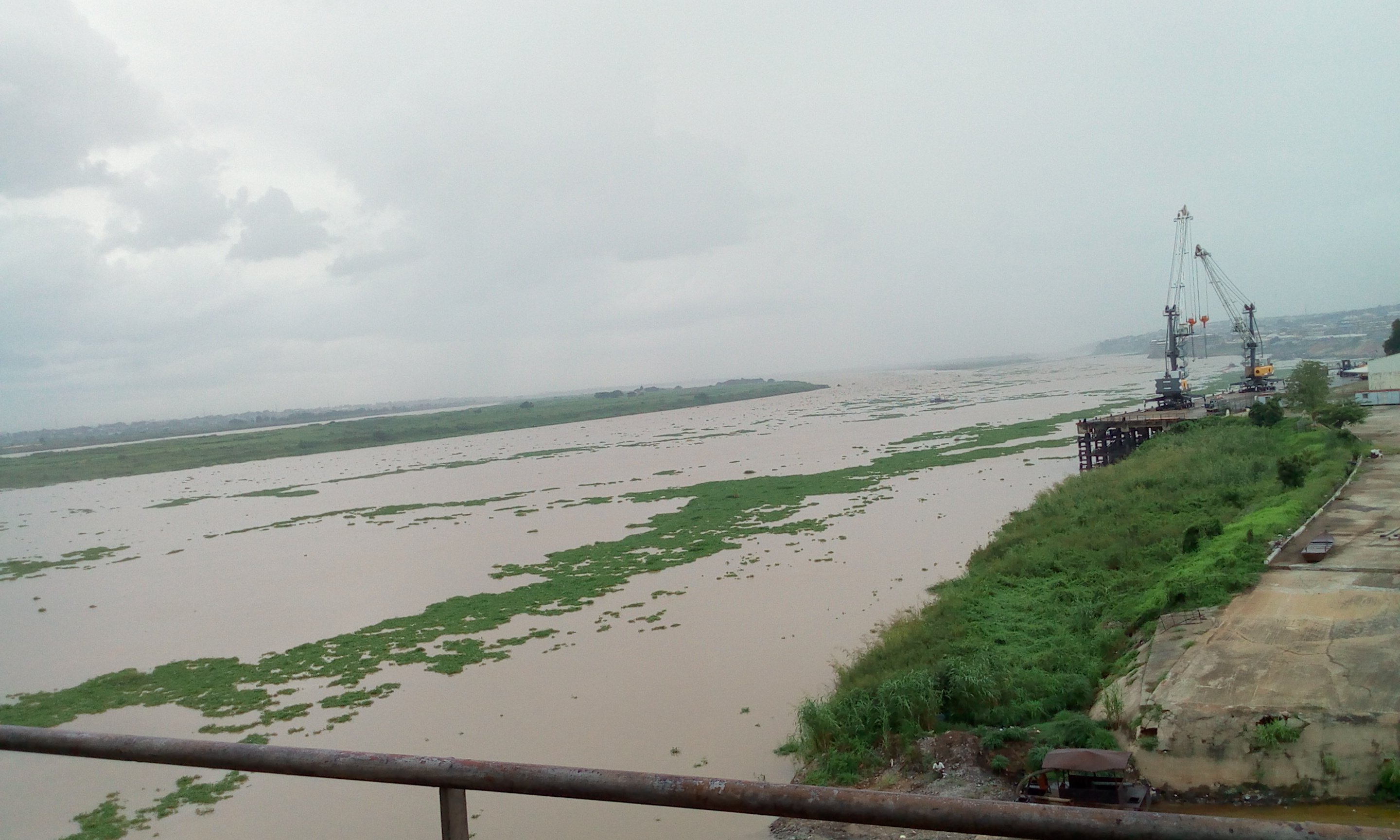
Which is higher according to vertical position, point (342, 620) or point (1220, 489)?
point (1220, 489)

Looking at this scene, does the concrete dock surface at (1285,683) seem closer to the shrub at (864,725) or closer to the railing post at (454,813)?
the shrub at (864,725)

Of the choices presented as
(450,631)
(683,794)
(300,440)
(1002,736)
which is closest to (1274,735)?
(1002,736)

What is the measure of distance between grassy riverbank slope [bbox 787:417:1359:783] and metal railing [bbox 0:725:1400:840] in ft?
31.0

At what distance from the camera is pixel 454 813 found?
1783mm

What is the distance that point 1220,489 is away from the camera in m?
21.0

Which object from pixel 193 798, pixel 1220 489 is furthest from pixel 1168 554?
pixel 193 798

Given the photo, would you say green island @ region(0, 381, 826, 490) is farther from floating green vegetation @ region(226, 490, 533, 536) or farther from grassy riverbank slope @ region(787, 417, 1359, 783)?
grassy riverbank slope @ region(787, 417, 1359, 783)

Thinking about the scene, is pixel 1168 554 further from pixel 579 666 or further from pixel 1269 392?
pixel 1269 392

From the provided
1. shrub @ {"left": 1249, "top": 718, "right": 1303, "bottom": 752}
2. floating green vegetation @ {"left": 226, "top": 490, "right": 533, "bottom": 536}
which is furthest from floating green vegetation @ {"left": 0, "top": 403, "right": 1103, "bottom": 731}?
shrub @ {"left": 1249, "top": 718, "right": 1303, "bottom": 752}

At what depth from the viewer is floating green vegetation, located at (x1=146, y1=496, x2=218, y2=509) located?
156ft

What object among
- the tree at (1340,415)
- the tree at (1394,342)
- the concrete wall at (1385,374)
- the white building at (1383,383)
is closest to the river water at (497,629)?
the tree at (1340,415)

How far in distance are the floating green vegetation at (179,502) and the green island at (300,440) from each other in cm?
41

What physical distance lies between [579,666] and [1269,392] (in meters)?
42.9

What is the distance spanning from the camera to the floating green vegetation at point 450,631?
52.1 ft
